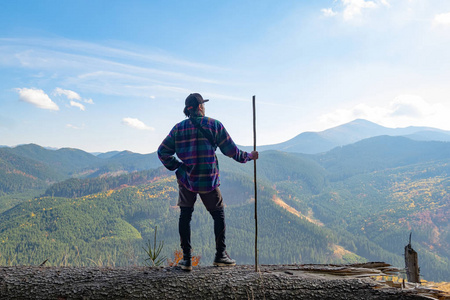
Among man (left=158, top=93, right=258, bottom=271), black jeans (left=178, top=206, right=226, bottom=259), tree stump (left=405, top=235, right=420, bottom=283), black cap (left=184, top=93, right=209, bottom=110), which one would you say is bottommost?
tree stump (left=405, top=235, right=420, bottom=283)

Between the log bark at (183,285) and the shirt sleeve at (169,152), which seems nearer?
the log bark at (183,285)

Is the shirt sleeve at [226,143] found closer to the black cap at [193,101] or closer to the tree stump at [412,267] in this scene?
the black cap at [193,101]

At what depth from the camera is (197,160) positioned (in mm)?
4648

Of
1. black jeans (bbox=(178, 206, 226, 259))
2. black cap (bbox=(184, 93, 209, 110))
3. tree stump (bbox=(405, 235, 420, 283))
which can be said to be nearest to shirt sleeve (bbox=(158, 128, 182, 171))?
black cap (bbox=(184, 93, 209, 110))

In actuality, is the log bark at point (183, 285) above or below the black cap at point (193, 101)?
below

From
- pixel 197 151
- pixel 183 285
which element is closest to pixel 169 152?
pixel 197 151

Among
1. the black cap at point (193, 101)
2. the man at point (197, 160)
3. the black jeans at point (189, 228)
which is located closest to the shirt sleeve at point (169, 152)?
the man at point (197, 160)

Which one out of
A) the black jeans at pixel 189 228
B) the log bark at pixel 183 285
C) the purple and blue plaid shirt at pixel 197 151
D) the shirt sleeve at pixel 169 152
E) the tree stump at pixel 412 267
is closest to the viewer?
the log bark at pixel 183 285

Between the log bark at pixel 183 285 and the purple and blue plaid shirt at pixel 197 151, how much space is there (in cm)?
135

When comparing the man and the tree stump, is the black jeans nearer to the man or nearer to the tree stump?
the man

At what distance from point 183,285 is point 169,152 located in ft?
6.80

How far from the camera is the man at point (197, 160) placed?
4.62m

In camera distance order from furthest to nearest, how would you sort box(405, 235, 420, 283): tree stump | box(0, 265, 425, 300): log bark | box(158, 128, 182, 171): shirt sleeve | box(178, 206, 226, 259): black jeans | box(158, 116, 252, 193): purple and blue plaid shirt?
1. box(405, 235, 420, 283): tree stump
2. box(158, 128, 182, 171): shirt sleeve
3. box(178, 206, 226, 259): black jeans
4. box(158, 116, 252, 193): purple and blue plaid shirt
5. box(0, 265, 425, 300): log bark

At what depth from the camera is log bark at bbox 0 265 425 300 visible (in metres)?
3.91
